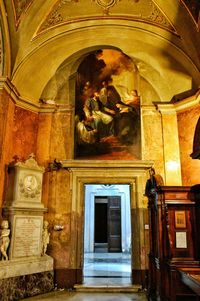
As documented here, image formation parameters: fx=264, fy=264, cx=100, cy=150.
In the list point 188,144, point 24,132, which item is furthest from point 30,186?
point 188,144

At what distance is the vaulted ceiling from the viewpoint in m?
6.90

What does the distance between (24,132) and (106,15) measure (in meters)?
4.06

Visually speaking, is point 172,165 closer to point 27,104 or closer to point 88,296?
point 88,296

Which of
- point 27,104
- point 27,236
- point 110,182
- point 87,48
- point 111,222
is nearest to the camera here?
point 27,236

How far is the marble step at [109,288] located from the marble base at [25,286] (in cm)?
75

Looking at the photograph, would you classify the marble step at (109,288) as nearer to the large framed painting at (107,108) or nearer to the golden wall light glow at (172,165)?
the golden wall light glow at (172,165)

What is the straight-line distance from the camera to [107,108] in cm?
805

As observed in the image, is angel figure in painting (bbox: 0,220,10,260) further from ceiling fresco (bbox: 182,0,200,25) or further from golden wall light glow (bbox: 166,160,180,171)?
ceiling fresco (bbox: 182,0,200,25)

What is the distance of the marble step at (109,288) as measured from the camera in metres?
6.50

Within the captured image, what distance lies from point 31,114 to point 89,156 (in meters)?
2.09

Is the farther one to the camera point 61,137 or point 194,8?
point 61,137

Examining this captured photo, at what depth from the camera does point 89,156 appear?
300 inches

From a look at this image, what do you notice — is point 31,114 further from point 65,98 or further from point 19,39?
point 19,39

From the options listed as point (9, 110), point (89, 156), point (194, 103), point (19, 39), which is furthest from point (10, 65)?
point (194, 103)
